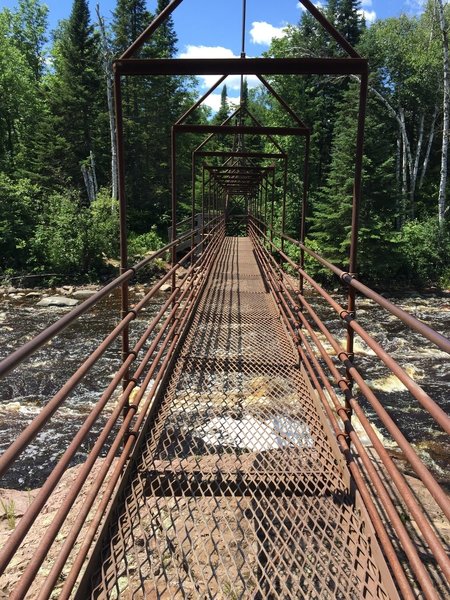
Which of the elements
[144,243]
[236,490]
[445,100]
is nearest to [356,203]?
[236,490]

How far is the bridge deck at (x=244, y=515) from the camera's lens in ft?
6.79

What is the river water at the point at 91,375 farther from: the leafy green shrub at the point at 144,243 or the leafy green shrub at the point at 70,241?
the leafy green shrub at the point at 144,243

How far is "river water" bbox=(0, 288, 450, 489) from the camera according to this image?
7.04m

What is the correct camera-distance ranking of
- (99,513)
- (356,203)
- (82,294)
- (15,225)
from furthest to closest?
(15,225), (82,294), (356,203), (99,513)

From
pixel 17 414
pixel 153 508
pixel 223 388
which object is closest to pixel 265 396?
pixel 223 388

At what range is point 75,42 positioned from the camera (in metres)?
30.1

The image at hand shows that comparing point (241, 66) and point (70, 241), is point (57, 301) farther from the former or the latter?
point (241, 66)

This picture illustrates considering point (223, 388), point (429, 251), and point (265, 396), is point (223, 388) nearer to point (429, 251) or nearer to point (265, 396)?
point (265, 396)

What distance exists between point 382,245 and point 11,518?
1878 centimetres

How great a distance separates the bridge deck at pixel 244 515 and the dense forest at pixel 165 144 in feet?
57.9

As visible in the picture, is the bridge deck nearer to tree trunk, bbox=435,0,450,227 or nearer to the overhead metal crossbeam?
the overhead metal crossbeam

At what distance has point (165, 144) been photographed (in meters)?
33.9

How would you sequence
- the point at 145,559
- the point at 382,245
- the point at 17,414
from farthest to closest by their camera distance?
the point at 382,245 → the point at 17,414 → the point at 145,559

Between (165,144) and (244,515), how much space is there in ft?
113
